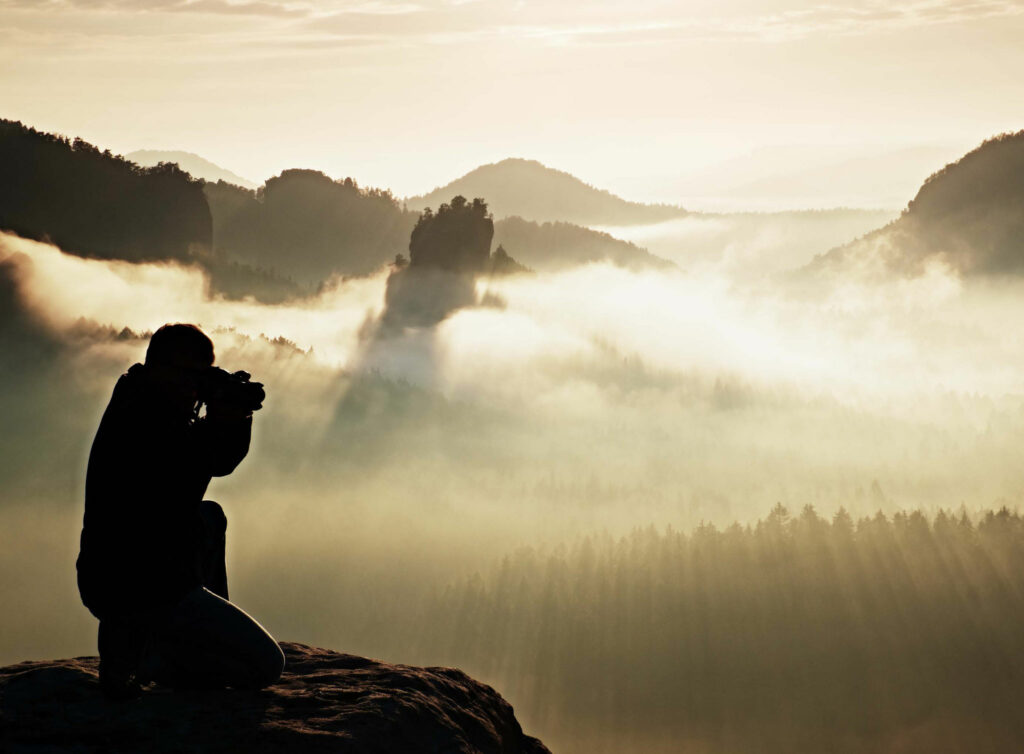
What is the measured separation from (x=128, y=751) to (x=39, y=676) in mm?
→ 2131

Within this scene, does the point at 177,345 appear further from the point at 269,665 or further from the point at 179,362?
the point at 269,665

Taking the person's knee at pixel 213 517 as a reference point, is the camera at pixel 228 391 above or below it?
above

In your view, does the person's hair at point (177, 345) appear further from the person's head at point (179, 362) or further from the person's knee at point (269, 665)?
the person's knee at point (269, 665)

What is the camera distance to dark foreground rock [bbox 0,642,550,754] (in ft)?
32.1

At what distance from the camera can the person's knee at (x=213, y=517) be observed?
38.1 feet

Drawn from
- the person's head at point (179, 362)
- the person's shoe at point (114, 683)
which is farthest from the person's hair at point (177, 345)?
the person's shoe at point (114, 683)

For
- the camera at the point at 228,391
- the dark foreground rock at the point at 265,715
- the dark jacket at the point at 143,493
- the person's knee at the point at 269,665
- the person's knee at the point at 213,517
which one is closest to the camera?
the dark foreground rock at the point at 265,715

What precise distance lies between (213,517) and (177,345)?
222cm

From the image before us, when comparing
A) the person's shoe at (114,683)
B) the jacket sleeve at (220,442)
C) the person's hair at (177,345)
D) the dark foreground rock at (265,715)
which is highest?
the person's hair at (177,345)

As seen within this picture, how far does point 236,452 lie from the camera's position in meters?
10.7

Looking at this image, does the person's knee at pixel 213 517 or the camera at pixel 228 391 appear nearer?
the camera at pixel 228 391

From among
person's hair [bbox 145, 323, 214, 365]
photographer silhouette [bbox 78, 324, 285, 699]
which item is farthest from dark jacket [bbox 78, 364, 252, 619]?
person's hair [bbox 145, 323, 214, 365]

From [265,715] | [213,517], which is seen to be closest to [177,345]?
[213,517]

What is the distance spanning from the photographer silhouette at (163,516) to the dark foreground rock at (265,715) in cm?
44
